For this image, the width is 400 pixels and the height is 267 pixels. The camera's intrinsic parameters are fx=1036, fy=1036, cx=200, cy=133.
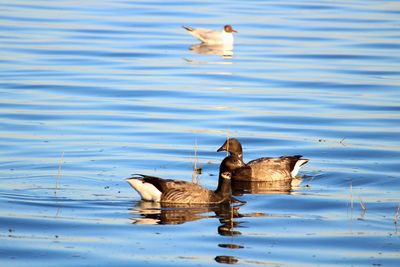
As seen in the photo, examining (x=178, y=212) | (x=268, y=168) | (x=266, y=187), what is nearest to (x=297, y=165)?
(x=268, y=168)

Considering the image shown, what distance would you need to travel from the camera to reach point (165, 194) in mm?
14820

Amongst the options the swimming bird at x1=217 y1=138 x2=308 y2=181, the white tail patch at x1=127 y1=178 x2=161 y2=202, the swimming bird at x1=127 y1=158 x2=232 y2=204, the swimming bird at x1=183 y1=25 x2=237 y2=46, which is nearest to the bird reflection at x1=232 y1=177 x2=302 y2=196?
the swimming bird at x1=217 y1=138 x2=308 y2=181

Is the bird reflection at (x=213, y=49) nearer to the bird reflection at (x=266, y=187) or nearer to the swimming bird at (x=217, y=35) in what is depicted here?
the swimming bird at (x=217, y=35)

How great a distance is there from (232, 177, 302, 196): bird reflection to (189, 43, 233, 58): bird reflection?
697 inches

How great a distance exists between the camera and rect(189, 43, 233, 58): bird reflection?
3581 centimetres

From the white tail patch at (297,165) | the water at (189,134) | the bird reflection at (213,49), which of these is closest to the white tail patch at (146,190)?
the water at (189,134)

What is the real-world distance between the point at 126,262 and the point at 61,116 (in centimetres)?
1088

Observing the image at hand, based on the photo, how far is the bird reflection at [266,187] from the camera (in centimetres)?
1667

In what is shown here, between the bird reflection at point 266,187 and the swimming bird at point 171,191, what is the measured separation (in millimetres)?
1512

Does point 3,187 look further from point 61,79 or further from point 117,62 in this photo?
point 117,62

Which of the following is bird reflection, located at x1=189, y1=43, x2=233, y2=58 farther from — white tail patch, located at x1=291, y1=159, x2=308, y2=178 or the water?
white tail patch, located at x1=291, y1=159, x2=308, y2=178

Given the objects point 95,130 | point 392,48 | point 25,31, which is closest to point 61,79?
point 95,130

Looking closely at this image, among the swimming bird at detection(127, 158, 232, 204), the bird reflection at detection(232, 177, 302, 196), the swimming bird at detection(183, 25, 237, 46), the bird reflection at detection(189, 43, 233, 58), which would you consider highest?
the swimming bird at detection(183, 25, 237, 46)

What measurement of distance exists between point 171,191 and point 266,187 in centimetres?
287
